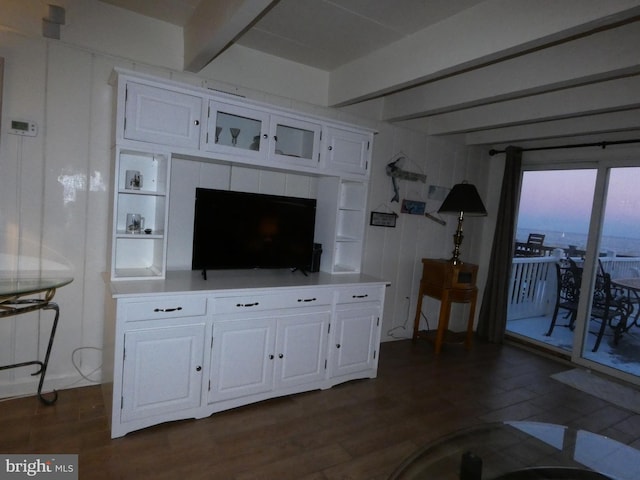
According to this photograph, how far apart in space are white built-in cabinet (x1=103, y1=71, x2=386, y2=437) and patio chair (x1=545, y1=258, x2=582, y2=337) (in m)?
2.35

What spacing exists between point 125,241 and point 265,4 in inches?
68.1

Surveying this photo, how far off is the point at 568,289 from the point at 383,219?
7.08 feet

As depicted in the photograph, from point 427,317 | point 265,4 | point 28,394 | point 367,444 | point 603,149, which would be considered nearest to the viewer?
point 265,4

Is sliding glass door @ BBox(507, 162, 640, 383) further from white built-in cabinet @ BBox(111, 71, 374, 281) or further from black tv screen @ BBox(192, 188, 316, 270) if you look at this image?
black tv screen @ BBox(192, 188, 316, 270)

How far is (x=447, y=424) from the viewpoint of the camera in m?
2.51

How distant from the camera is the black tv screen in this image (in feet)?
8.54

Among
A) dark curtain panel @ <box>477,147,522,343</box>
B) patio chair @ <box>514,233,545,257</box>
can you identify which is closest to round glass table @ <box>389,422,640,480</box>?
dark curtain panel @ <box>477,147,522,343</box>

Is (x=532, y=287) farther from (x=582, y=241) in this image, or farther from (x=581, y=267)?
(x=582, y=241)

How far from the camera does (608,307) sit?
3.70m

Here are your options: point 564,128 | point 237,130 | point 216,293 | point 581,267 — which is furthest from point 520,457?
point 564,128

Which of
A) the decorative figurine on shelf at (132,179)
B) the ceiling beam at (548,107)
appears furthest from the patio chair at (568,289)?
the decorative figurine on shelf at (132,179)

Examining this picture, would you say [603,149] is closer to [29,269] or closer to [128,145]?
[128,145]

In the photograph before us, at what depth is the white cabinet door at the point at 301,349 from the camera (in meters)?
2.62

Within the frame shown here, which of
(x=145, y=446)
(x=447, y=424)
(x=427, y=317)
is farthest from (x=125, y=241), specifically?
(x=427, y=317)
